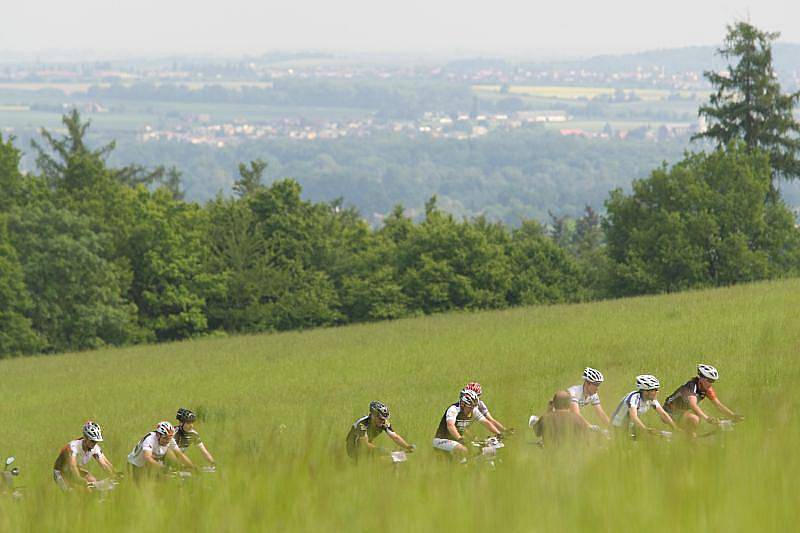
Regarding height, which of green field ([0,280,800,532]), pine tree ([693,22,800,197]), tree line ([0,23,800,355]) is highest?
green field ([0,280,800,532])

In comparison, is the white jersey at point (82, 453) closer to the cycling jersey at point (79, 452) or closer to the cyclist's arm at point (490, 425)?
the cycling jersey at point (79, 452)

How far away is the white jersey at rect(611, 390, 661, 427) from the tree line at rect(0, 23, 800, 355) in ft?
195

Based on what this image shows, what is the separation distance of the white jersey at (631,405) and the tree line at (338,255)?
195ft

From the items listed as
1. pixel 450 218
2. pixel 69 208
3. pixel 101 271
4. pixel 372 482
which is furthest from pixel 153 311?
pixel 372 482

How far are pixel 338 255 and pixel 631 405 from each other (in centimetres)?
7189

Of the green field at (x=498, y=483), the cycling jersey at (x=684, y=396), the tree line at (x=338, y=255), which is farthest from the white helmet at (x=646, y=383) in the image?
the tree line at (x=338, y=255)

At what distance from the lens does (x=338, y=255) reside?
278ft

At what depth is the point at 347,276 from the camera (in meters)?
82.2

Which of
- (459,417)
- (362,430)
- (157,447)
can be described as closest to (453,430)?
(459,417)

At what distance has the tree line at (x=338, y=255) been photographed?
73562mm

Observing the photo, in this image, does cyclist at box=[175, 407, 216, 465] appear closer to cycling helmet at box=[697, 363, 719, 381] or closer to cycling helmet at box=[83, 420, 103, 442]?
cycling helmet at box=[83, 420, 103, 442]

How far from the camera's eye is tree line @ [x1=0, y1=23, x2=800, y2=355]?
7356 centimetres

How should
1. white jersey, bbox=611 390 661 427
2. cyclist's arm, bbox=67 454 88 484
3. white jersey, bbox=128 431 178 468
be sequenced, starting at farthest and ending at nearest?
white jersey, bbox=128 431 178 468 → white jersey, bbox=611 390 661 427 → cyclist's arm, bbox=67 454 88 484

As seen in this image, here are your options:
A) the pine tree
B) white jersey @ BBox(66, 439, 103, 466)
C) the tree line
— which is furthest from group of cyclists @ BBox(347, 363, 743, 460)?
the pine tree
